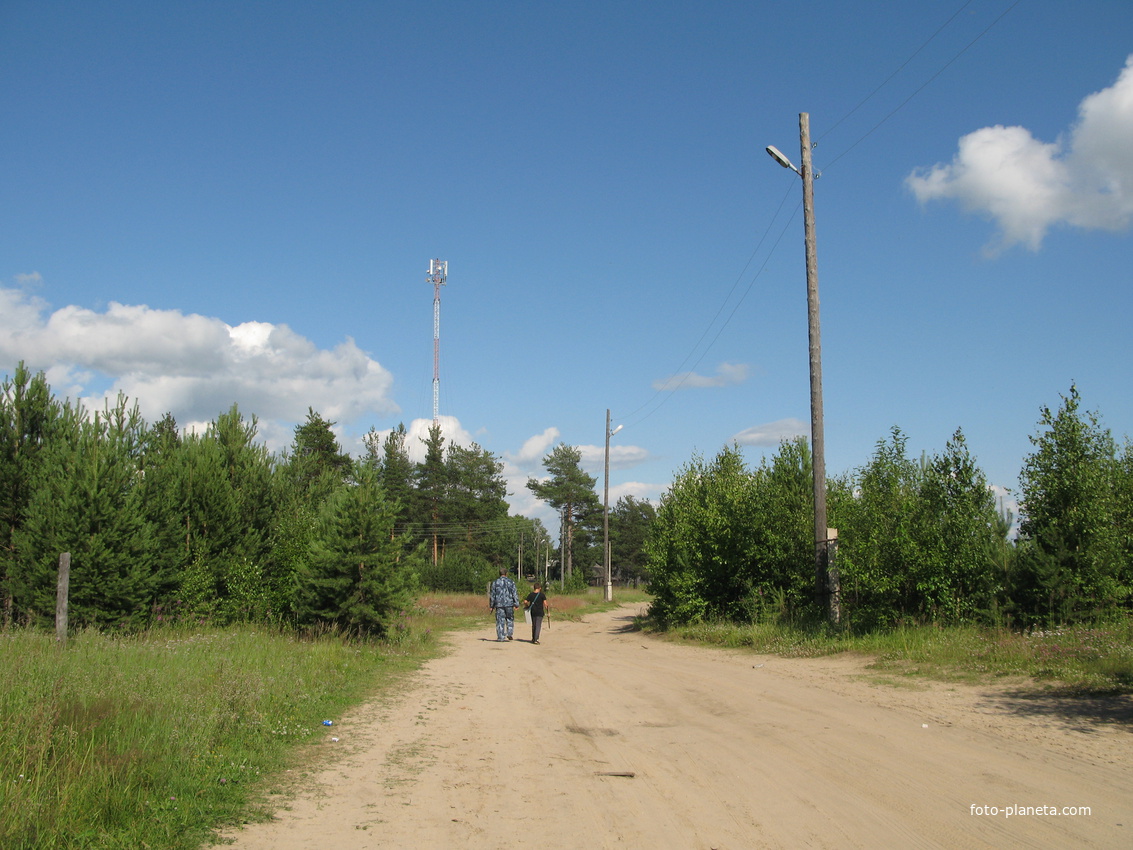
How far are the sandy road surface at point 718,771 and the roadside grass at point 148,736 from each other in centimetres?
46

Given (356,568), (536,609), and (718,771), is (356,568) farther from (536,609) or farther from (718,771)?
(718,771)

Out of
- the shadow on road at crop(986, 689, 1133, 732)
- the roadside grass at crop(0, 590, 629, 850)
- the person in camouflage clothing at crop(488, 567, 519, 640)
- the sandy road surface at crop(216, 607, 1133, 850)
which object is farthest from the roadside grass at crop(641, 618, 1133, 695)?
the roadside grass at crop(0, 590, 629, 850)

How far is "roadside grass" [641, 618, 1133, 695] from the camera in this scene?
9.85 meters

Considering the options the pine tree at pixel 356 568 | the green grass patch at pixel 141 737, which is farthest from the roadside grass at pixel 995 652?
the green grass patch at pixel 141 737

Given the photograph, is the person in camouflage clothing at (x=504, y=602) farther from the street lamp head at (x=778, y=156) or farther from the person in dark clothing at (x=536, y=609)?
the street lamp head at (x=778, y=156)

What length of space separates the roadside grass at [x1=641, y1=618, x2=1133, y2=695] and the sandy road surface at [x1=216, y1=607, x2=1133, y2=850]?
2.80 ft

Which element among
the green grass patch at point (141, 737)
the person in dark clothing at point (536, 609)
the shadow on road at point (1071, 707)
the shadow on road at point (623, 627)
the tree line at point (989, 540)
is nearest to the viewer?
the green grass patch at point (141, 737)

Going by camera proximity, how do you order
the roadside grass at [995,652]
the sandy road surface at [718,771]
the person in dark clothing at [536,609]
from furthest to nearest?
the person in dark clothing at [536,609] < the roadside grass at [995,652] < the sandy road surface at [718,771]

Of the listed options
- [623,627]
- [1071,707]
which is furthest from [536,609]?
[1071,707]

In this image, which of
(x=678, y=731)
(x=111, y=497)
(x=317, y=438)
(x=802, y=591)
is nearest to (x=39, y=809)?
(x=678, y=731)

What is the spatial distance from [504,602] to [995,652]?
1202 cm

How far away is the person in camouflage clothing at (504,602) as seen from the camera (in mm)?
20281

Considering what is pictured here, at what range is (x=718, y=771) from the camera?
6.62 metres

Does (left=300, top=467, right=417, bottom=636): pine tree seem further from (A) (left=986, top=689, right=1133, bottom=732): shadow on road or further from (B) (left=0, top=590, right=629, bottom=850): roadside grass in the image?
(A) (left=986, top=689, right=1133, bottom=732): shadow on road
